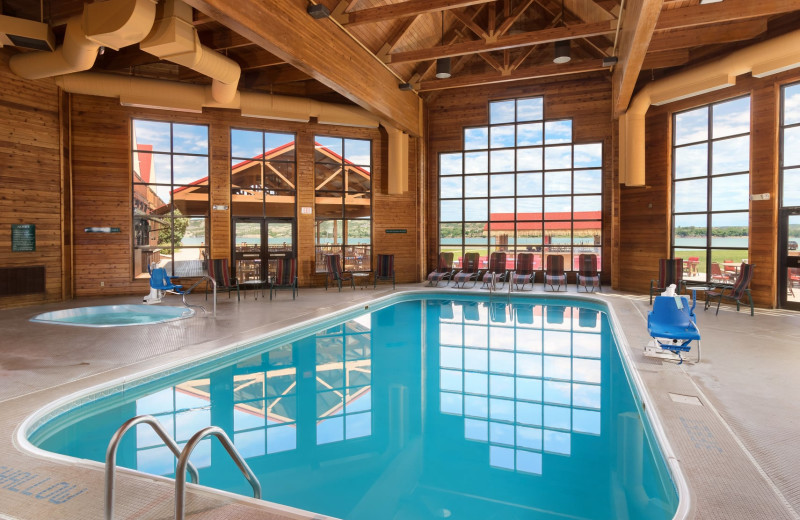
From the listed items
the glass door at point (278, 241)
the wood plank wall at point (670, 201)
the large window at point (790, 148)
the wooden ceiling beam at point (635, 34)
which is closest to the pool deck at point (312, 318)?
the wood plank wall at point (670, 201)

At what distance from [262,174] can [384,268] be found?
374cm

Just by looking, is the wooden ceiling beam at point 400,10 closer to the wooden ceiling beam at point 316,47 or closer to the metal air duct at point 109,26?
the wooden ceiling beam at point 316,47

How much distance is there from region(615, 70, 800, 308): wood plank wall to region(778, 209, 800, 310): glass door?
10cm

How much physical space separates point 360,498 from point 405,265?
32.7ft

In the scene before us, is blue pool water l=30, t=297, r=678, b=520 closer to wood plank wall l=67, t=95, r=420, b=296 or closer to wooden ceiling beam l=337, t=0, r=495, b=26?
wooden ceiling beam l=337, t=0, r=495, b=26

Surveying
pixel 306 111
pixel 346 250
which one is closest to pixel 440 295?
pixel 346 250

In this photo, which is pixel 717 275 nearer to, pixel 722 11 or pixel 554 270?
pixel 554 270

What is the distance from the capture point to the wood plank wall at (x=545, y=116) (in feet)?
38.4

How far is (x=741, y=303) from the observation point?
8656 mm

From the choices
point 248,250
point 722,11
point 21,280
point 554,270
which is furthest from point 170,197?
point 722,11

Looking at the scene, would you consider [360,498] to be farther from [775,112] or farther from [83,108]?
[83,108]

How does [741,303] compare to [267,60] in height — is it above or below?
below

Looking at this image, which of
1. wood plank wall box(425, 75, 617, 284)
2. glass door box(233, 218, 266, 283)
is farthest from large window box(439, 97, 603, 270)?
glass door box(233, 218, 266, 283)

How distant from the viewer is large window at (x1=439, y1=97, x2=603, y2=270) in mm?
12023
